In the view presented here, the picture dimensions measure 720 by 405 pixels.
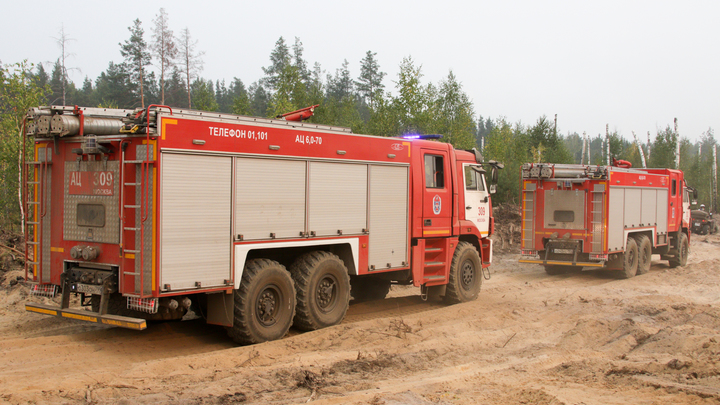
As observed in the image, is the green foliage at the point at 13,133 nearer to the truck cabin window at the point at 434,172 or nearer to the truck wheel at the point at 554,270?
the truck cabin window at the point at 434,172

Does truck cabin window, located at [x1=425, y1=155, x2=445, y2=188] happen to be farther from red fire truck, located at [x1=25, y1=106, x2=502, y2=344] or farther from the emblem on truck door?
red fire truck, located at [x1=25, y1=106, x2=502, y2=344]

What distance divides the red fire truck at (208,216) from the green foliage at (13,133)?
690 cm

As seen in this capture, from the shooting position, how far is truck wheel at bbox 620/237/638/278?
1658 cm

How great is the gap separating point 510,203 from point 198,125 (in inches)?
813

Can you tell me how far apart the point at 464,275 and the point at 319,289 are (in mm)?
4145

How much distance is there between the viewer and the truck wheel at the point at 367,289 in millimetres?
11617

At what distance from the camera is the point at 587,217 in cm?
1578

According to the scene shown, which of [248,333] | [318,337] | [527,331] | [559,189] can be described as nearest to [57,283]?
[248,333]

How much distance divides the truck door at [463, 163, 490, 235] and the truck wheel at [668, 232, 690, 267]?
10431 mm

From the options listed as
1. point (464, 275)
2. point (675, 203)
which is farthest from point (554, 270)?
point (464, 275)

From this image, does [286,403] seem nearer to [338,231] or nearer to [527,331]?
[338,231]

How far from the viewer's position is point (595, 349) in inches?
331

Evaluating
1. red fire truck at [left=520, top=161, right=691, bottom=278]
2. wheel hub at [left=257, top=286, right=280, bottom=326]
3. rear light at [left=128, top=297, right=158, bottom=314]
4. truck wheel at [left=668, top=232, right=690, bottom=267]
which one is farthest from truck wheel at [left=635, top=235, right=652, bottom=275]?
rear light at [left=128, top=297, right=158, bottom=314]

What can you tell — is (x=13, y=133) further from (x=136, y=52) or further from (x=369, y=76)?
(x=369, y=76)
